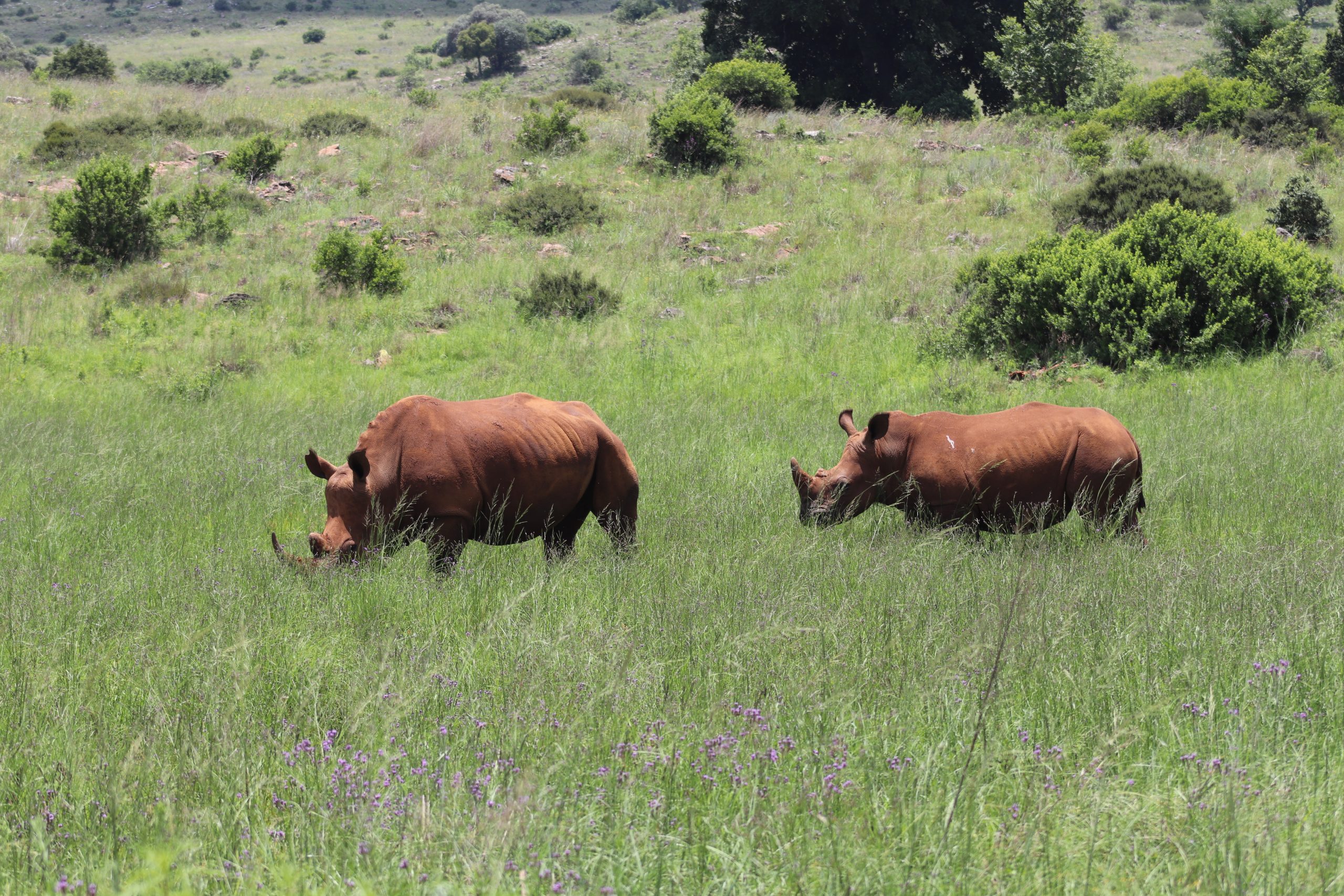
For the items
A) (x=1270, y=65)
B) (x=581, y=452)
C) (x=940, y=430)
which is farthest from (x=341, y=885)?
(x=1270, y=65)

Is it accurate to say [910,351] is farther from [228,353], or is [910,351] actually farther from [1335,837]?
[1335,837]

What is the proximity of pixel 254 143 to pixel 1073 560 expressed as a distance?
21.1m

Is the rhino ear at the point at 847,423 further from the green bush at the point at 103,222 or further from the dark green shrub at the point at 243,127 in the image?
the dark green shrub at the point at 243,127

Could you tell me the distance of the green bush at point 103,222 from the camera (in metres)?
18.6

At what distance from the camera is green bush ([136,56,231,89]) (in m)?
57.0

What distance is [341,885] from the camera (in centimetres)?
258

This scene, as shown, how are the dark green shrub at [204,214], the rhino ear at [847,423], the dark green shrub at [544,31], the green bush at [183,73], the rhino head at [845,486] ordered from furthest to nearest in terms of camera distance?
the dark green shrub at [544,31] → the green bush at [183,73] → the dark green shrub at [204,214] → the rhino ear at [847,423] → the rhino head at [845,486]

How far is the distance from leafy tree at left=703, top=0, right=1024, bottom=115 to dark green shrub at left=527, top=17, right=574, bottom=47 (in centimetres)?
4486

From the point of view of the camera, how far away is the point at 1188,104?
93.4ft

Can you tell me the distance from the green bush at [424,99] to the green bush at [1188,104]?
1845 centimetres

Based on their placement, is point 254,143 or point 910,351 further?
point 254,143

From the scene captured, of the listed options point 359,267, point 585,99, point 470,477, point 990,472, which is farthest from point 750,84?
point 470,477

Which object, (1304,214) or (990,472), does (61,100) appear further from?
(990,472)

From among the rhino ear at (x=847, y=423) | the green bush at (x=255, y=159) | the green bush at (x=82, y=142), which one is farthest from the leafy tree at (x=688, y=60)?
the rhino ear at (x=847, y=423)
